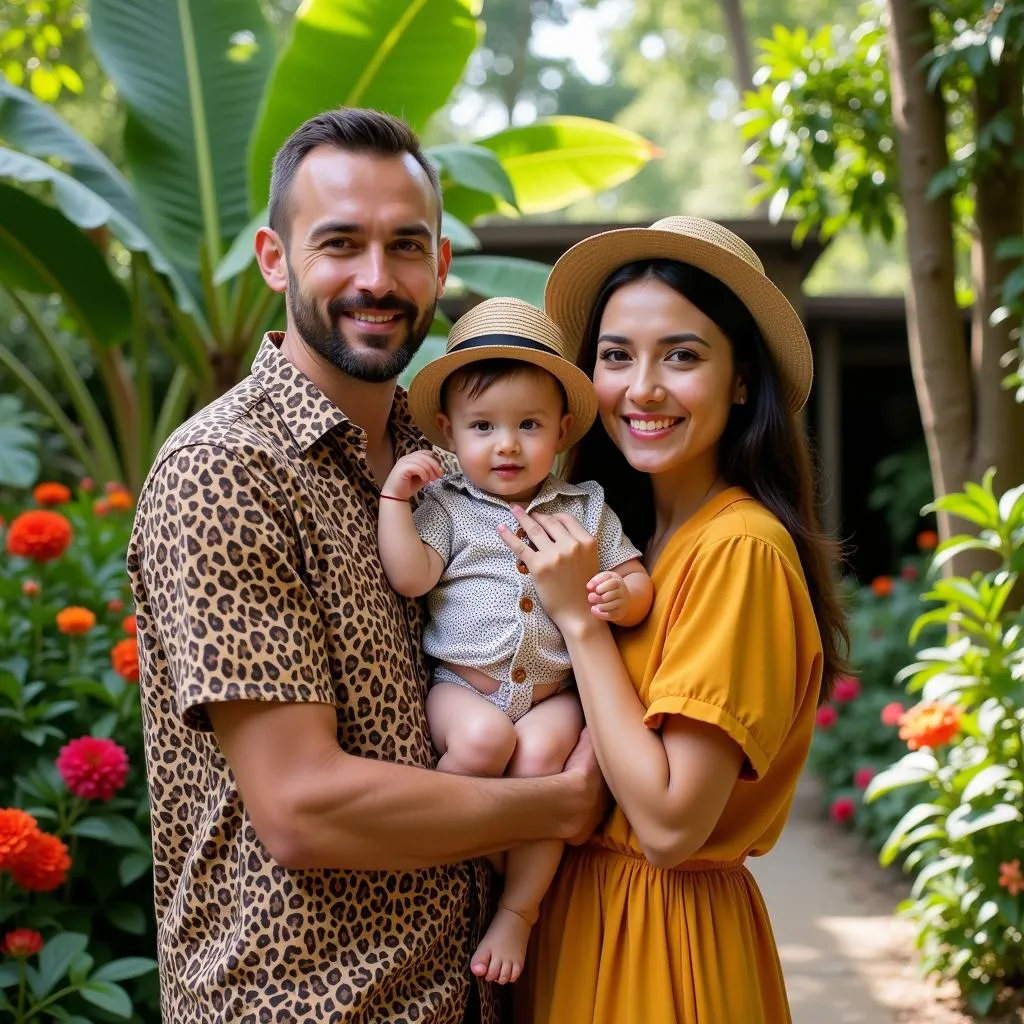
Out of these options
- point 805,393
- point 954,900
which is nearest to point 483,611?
point 805,393

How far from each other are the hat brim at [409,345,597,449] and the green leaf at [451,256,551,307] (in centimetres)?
315

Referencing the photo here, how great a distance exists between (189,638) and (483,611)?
2.14 ft

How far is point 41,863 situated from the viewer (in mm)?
2930

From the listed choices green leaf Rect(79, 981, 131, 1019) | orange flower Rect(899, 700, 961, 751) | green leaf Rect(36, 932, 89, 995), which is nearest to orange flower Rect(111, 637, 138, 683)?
green leaf Rect(36, 932, 89, 995)

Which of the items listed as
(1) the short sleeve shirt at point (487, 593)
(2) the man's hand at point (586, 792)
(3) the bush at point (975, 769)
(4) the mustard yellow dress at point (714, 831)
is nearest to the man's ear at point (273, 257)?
(1) the short sleeve shirt at point (487, 593)

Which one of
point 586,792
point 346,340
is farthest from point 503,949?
point 346,340

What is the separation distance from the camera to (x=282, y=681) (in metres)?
1.90

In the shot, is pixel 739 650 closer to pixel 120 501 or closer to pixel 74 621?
pixel 74 621

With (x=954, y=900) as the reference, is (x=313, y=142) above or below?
above

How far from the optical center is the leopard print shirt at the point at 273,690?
1.92 m

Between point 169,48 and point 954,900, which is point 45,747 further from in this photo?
point 169,48

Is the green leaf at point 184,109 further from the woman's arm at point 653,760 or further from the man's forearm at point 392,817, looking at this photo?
the man's forearm at point 392,817

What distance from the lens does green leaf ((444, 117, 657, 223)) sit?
6.21 m

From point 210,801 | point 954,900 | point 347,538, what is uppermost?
point 347,538
